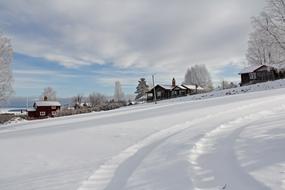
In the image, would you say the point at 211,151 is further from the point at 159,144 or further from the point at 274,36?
the point at 274,36

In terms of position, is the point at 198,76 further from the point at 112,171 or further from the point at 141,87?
A: the point at 112,171

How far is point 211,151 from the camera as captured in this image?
281 inches

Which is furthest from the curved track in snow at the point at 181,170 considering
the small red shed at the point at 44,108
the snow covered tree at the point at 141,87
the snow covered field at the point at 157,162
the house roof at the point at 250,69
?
the snow covered tree at the point at 141,87

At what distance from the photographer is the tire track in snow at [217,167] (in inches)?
189

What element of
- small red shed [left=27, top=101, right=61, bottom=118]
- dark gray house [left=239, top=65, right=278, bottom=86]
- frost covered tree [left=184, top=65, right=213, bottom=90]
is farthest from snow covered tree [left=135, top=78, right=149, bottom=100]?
dark gray house [left=239, top=65, right=278, bottom=86]

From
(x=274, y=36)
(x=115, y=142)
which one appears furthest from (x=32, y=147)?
(x=274, y=36)

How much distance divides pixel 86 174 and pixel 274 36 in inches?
1511

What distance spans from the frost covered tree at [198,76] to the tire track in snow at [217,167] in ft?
311

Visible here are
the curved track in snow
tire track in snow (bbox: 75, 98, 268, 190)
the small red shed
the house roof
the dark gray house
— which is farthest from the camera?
the small red shed

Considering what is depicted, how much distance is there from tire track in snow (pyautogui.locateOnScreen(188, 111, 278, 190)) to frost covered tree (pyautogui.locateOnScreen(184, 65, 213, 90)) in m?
94.9

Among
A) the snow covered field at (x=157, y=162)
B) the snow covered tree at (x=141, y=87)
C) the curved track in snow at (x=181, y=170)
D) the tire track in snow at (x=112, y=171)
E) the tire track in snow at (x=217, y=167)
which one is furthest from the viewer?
the snow covered tree at (x=141, y=87)

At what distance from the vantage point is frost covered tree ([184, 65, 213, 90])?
102 metres

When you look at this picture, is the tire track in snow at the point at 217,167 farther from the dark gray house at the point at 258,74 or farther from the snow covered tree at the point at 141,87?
the snow covered tree at the point at 141,87

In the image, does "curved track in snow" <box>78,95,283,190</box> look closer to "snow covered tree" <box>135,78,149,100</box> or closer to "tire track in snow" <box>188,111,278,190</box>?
"tire track in snow" <box>188,111,278,190</box>
